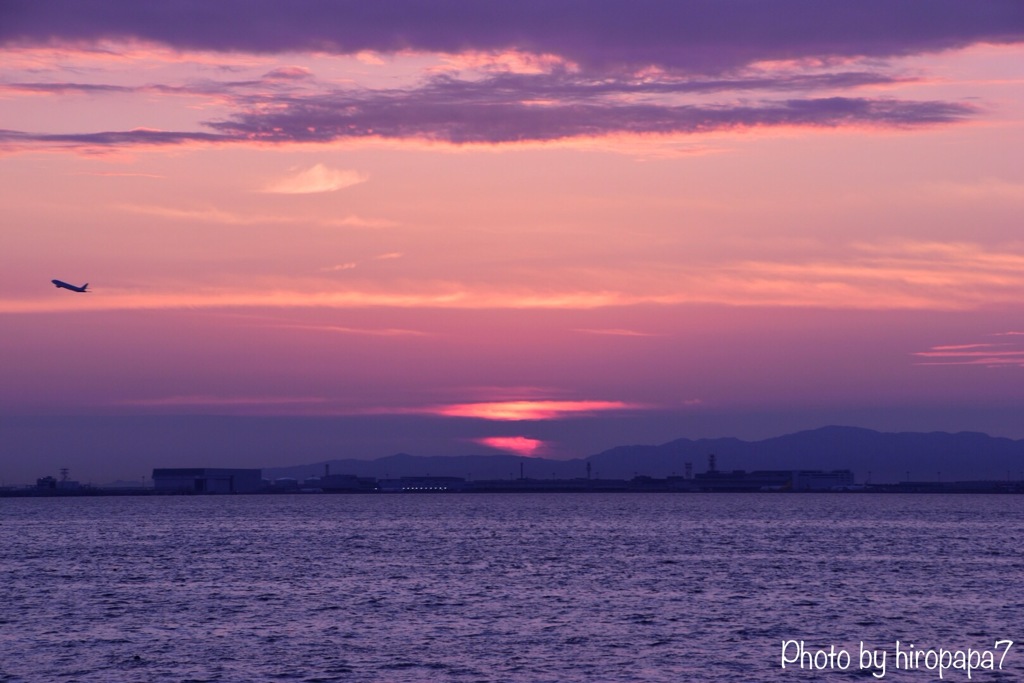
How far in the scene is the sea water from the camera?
196 ft

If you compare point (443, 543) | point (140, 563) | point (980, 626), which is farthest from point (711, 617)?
point (443, 543)

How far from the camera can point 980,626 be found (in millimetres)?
71625

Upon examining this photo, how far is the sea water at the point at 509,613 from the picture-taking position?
59656 mm

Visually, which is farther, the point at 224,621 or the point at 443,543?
the point at 443,543

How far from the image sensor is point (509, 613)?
78.0 meters

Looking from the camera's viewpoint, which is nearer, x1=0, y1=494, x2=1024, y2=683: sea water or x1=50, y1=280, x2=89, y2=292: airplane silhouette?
x1=0, y1=494, x2=1024, y2=683: sea water

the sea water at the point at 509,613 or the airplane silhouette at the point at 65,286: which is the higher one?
the airplane silhouette at the point at 65,286

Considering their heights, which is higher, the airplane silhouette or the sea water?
the airplane silhouette

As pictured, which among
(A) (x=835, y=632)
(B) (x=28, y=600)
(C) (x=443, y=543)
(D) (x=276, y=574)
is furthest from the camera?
(C) (x=443, y=543)

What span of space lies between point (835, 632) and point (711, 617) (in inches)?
312

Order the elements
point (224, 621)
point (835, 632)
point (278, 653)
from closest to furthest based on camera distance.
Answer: point (278, 653)
point (835, 632)
point (224, 621)

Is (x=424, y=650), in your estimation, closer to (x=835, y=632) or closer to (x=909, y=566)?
(x=835, y=632)

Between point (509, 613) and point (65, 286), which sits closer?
point (509, 613)

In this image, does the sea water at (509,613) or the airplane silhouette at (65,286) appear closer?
the sea water at (509,613)
